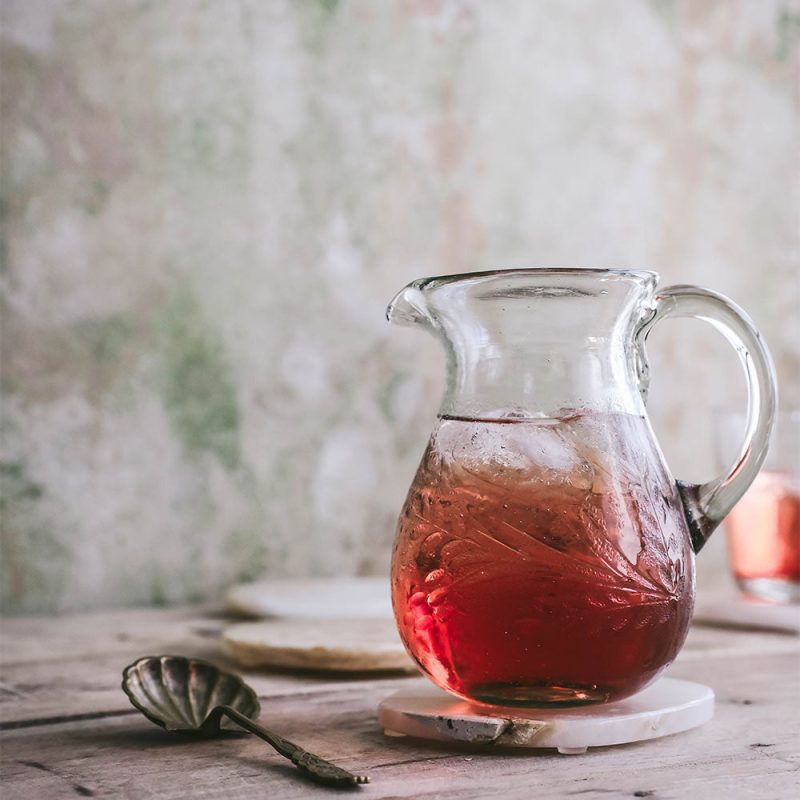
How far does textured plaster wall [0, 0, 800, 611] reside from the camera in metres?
1.40

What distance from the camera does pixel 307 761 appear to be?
63cm

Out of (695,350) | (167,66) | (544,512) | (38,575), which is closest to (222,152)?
(167,66)

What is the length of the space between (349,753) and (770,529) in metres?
0.81

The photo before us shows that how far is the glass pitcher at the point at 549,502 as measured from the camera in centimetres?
66

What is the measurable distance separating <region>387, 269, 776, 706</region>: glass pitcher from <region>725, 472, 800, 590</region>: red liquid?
614mm

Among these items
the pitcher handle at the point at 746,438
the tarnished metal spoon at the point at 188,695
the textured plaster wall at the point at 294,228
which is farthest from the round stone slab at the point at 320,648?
the textured plaster wall at the point at 294,228

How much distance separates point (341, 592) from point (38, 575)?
39cm

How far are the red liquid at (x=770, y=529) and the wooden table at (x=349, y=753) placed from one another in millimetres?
335

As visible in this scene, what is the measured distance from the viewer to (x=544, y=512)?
2.18 ft

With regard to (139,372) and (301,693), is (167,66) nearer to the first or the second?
(139,372)

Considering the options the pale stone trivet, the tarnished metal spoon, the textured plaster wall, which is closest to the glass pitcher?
the tarnished metal spoon

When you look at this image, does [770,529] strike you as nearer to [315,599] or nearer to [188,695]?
[315,599]

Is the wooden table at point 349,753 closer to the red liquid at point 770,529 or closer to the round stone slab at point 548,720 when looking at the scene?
the round stone slab at point 548,720

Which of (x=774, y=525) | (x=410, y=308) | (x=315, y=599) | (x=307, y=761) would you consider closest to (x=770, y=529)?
(x=774, y=525)
